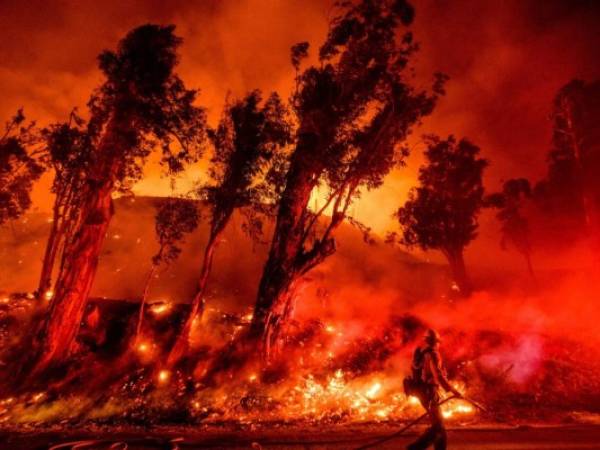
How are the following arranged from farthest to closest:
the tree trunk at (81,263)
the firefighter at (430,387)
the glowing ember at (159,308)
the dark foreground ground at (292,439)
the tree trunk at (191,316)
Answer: the glowing ember at (159,308) → the tree trunk at (191,316) → the tree trunk at (81,263) → the dark foreground ground at (292,439) → the firefighter at (430,387)

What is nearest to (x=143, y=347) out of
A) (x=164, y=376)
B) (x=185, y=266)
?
(x=164, y=376)

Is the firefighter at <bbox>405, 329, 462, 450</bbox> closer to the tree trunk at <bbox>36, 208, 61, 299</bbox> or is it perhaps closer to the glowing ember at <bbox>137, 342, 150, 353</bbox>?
the glowing ember at <bbox>137, 342, 150, 353</bbox>

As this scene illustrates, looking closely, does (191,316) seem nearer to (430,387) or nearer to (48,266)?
(430,387)

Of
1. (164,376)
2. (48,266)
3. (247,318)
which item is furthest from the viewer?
(48,266)

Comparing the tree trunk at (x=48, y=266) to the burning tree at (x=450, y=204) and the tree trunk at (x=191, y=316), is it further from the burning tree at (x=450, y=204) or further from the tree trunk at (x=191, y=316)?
the burning tree at (x=450, y=204)

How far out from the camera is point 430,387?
7.95 metres

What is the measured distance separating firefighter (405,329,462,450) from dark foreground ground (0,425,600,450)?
3.74ft

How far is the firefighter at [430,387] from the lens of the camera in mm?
7516

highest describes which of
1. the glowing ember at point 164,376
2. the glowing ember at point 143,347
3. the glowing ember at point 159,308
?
the glowing ember at point 159,308

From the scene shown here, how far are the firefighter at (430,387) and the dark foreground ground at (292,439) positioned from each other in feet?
3.74

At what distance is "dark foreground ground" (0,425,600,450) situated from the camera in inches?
A: 332

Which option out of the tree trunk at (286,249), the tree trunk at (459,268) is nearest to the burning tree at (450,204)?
the tree trunk at (459,268)

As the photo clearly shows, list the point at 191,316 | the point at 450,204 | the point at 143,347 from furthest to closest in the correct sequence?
the point at 450,204 → the point at 143,347 → the point at 191,316

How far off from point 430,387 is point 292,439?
11.7 ft
